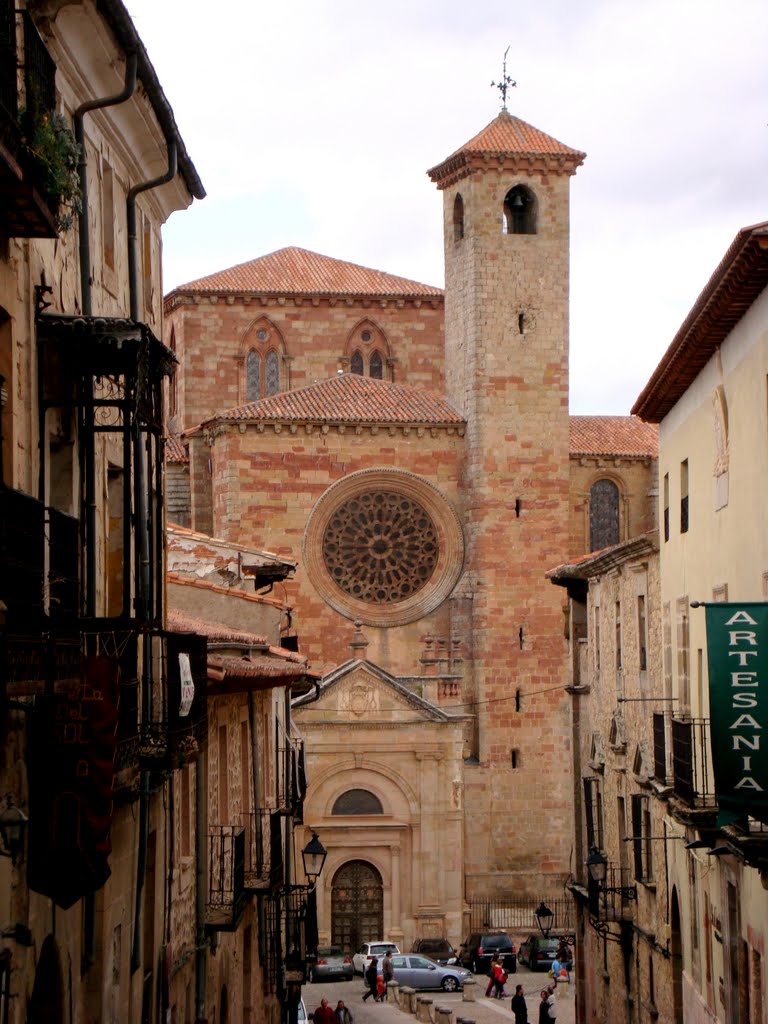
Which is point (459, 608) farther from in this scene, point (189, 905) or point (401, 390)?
point (189, 905)

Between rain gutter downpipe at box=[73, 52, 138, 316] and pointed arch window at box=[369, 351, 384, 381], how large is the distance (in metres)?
46.9

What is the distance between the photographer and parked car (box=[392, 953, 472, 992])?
42469 mm

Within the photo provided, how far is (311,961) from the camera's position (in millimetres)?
32031

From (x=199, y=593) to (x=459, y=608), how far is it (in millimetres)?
25235

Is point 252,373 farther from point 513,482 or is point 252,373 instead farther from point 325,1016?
point 325,1016

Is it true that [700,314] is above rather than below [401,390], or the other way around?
below

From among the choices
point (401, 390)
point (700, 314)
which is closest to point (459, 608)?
point (401, 390)

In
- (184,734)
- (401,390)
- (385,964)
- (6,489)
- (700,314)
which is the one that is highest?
(401,390)

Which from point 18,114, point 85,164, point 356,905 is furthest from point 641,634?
point 356,905

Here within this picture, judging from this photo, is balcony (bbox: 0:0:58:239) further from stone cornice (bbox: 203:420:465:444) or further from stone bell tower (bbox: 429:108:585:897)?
stone bell tower (bbox: 429:108:585:897)

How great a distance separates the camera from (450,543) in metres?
51.7

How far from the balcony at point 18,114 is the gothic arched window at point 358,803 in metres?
38.2

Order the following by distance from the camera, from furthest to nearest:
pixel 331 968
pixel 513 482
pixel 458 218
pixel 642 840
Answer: pixel 458 218 → pixel 513 482 → pixel 331 968 → pixel 642 840

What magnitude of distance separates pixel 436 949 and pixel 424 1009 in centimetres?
1042
